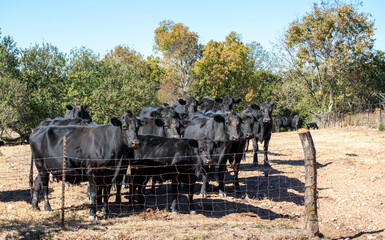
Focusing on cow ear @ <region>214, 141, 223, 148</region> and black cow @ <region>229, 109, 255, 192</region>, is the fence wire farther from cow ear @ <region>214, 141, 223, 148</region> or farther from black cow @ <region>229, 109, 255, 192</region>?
cow ear @ <region>214, 141, 223, 148</region>

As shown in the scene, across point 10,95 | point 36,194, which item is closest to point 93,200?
point 36,194

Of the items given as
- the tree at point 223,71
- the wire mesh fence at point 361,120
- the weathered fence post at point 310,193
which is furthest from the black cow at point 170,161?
the tree at point 223,71

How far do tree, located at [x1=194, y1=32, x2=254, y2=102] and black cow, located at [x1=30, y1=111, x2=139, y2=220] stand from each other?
34919 millimetres

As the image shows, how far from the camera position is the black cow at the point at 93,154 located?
8391 mm

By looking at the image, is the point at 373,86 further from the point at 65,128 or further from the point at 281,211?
the point at 65,128

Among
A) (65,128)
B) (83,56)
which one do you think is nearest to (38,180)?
(65,128)

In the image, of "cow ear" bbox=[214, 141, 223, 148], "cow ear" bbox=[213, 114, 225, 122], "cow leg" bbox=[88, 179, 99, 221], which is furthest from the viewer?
"cow ear" bbox=[213, 114, 225, 122]

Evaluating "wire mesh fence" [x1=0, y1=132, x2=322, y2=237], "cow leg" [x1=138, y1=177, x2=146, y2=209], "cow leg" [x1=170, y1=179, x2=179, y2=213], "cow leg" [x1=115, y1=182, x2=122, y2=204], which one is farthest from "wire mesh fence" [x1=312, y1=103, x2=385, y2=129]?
"cow leg" [x1=115, y1=182, x2=122, y2=204]

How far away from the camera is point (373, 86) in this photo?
39.5 metres

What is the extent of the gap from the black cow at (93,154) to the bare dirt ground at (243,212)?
650mm

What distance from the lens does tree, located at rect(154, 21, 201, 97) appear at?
148 feet

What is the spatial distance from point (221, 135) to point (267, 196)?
214cm

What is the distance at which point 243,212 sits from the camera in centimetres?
914

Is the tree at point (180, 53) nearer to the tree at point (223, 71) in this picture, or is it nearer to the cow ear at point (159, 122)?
the tree at point (223, 71)
